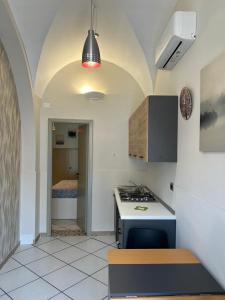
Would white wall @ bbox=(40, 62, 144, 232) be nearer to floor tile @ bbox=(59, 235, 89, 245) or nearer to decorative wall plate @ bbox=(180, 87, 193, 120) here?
floor tile @ bbox=(59, 235, 89, 245)

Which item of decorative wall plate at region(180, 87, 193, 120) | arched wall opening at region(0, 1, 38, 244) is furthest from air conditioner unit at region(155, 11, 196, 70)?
arched wall opening at region(0, 1, 38, 244)

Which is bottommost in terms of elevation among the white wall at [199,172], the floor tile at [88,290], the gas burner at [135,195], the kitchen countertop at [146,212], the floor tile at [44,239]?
the floor tile at [88,290]

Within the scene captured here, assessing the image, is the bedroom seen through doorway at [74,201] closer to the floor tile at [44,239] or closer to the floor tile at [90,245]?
the floor tile at [44,239]

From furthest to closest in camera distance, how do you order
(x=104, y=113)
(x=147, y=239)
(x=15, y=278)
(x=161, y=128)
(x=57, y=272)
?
(x=104, y=113) → (x=57, y=272) → (x=15, y=278) → (x=161, y=128) → (x=147, y=239)

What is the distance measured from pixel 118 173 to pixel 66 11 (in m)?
2.76

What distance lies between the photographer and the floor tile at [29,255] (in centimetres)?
338

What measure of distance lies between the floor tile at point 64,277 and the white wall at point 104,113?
1509mm

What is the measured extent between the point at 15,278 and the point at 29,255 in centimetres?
65

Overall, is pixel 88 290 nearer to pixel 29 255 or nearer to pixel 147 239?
pixel 147 239

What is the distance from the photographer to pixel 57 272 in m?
3.06

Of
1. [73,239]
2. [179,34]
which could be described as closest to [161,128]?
[179,34]

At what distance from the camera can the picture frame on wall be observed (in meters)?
1.58

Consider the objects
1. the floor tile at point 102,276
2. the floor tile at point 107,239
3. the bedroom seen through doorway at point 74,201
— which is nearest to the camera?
the floor tile at point 102,276

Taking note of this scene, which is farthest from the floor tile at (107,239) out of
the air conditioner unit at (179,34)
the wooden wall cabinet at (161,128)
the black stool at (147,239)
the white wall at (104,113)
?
the air conditioner unit at (179,34)
